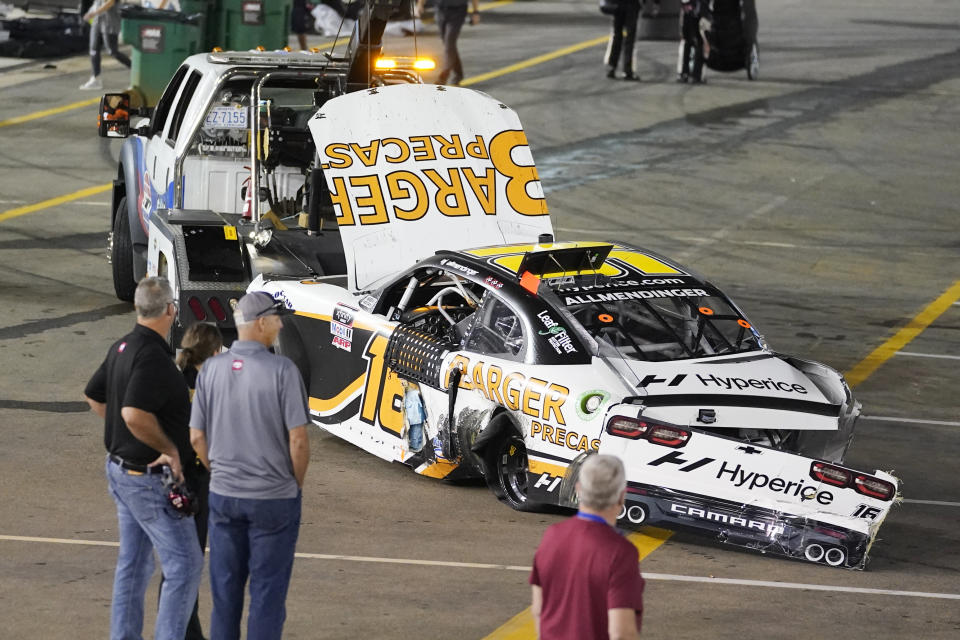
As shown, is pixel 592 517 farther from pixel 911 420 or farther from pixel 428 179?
pixel 911 420

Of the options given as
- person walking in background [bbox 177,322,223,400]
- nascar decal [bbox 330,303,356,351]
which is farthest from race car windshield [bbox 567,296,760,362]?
person walking in background [bbox 177,322,223,400]

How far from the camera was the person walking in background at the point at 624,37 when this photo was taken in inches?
1081

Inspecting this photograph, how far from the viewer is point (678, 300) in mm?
10336

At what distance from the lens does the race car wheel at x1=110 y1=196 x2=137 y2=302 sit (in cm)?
1495

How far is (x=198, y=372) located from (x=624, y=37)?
23271 mm

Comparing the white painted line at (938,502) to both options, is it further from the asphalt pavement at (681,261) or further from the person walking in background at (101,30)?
the person walking in background at (101,30)

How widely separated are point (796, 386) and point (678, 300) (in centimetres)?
101

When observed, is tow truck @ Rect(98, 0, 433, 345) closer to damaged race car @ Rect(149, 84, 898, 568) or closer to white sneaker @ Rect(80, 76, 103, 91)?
damaged race car @ Rect(149, 84, 898, 568)

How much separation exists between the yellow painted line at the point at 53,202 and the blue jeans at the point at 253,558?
12941mm

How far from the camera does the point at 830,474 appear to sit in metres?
8.73

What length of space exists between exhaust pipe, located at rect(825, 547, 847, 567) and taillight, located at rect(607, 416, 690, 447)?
957 mm

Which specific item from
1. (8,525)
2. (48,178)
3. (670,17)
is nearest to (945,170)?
(670,17)

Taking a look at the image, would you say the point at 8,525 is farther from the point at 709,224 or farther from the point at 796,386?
the point at 709,224

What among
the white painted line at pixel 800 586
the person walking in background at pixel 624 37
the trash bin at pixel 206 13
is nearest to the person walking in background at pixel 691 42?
the person walking in background at pixel 624 37
